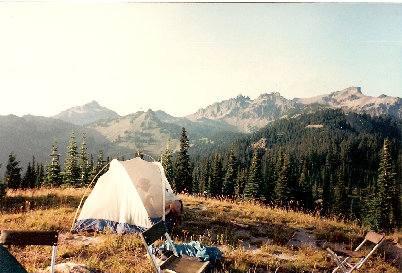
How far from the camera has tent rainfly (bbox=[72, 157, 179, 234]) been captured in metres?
8.63

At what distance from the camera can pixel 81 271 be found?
5492 millimetres

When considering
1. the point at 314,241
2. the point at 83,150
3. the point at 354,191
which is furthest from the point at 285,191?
the point at 354,191

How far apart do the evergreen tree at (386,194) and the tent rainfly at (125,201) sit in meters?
53.5

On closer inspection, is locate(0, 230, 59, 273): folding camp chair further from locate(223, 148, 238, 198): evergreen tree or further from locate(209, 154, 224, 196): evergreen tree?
locate(209, 154, 224, 196): evergreen tree

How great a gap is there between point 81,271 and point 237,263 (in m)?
3.49

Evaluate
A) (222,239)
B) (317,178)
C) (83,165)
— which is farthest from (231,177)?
(317,178)

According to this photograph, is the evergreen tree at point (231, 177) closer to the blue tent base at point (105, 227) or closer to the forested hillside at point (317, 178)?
the forested hillside at point (317, 178)

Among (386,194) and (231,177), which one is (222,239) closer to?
(231,177)

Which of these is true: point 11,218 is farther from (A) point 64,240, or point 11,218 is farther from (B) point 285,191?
(B) point 285,191

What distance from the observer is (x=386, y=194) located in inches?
2048

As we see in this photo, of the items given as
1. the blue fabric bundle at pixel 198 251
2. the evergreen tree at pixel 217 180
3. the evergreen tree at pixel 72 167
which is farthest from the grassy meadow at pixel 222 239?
the evergreen tree at pixel 217 180

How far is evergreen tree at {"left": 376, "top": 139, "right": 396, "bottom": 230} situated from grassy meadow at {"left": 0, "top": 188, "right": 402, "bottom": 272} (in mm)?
48782

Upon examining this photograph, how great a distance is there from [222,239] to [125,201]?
3374 mm

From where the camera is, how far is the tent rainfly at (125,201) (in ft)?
28.3
